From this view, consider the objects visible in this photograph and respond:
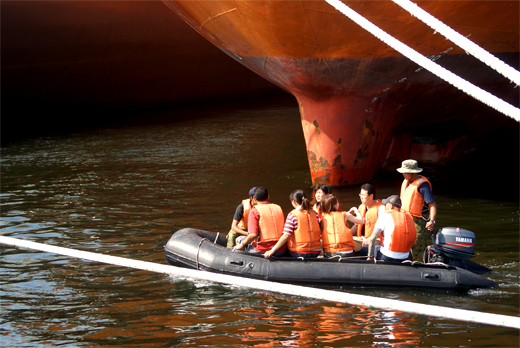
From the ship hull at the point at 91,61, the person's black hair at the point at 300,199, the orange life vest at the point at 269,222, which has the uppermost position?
the ship hull at the point at 91,61

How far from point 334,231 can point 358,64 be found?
3991 millimetres

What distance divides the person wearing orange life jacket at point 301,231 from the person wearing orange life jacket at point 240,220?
2.11 ft

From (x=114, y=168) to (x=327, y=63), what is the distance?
17.7ft

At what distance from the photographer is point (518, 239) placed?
7.38m

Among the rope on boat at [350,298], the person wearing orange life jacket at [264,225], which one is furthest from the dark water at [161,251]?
the person wearing orange life jacket at [264,225]

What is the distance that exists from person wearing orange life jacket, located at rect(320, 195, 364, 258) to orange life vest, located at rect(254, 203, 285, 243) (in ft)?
1.69

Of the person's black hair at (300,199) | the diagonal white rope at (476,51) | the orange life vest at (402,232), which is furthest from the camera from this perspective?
the person's black hair at (300,199)

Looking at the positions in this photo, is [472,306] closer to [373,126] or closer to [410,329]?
[410,329]

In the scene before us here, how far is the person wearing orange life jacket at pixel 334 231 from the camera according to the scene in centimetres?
632

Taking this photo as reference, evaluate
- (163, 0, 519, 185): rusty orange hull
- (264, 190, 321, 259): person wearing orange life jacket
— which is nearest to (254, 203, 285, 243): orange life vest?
(264, 190, 321, 259): person wearing orange life jacket

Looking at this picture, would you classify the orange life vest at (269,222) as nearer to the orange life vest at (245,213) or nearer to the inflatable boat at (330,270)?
the inflatable boat at (330,270)

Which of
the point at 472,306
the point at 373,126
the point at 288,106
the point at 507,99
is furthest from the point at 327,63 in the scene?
the point at 288,106

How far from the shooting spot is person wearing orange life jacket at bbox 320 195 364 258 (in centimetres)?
632

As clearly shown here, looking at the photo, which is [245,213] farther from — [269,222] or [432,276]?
[432,276]
